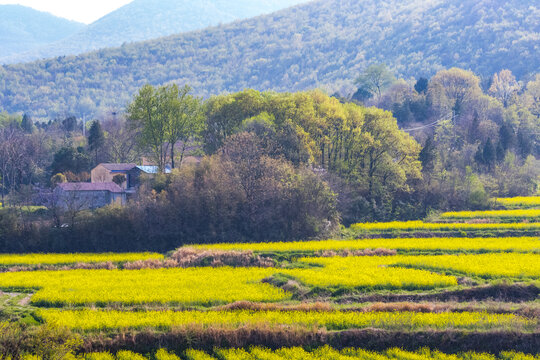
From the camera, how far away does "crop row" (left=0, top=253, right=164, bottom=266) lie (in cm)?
3709

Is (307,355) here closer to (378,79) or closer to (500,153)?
(500,153)

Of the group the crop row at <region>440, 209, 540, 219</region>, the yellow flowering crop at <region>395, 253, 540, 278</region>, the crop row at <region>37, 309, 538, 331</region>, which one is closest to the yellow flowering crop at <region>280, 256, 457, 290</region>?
the yellow flowering crop at <region>395, 253, 540, 278</region>

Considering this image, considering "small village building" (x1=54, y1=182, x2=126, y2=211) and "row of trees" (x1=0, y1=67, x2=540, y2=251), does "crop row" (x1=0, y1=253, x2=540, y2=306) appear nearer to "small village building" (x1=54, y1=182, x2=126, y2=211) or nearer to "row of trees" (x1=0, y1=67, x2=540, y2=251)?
"row of trees" (x1=0, y1=67, x2=540, y2=251)

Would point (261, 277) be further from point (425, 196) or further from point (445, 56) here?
point (445, 56)

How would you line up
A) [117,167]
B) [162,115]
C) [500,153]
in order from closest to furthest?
[162,115] → [117,167] → [500,153]

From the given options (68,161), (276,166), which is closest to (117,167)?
(68,161)

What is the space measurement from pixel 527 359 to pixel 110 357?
580 inches

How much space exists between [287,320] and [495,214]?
3681 centimetres

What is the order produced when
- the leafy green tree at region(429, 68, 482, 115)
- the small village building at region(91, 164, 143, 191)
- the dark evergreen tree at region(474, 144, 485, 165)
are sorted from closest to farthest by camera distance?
the small village building at region(91, 164, 143, 191)
the dark evergreen tree at region(474, 144, 485, 165)
the leafy green tree at region(429, 68, 482, 115)

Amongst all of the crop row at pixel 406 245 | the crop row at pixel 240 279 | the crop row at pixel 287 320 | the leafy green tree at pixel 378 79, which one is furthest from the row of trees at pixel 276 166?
the leafy green tree at pixel 378 79

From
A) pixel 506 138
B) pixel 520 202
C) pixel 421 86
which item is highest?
pixel 421 86

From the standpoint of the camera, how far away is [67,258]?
38.5 metres

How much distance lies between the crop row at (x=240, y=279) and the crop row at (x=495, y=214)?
1657cm

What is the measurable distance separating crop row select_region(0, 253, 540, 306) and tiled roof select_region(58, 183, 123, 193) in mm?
21196
